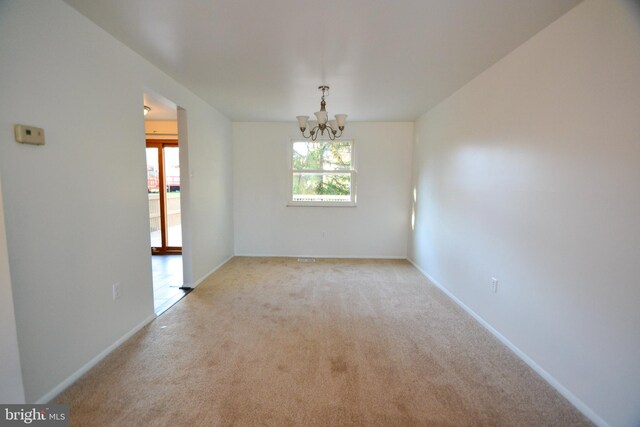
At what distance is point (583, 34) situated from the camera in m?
1.64

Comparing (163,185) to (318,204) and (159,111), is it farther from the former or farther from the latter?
(318,204)

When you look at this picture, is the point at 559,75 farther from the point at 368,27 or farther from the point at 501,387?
the point at 501,387

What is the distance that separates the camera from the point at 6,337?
1354 mm

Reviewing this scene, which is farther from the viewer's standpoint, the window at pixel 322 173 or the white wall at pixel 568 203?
the window at pixel 322 173

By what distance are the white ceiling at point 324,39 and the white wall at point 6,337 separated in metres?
1.52

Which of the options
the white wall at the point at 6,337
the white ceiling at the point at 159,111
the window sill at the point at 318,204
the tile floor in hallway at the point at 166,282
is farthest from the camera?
the window sill at the point at 318,204

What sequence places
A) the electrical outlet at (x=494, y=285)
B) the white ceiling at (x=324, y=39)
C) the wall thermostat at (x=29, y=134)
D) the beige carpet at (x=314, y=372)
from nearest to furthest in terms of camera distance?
the wall thermostat at (x=29, y=134) < the beige carpet at (x=314, y=372) < the white ceiling at (x=324, y=39) < the electrical outlet at (x=494, y=285)

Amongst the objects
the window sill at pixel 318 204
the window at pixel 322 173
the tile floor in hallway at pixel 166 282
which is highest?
the window at pixel 322 173

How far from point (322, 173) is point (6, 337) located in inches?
165

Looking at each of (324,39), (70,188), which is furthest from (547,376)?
(70,188)

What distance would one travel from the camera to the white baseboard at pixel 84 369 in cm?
165

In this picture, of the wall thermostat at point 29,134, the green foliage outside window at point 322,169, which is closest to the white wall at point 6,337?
the wall thermostat at point 29,134

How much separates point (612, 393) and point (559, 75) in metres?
1.84

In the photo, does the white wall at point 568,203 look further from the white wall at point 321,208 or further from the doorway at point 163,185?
the doorway at point 163,185
